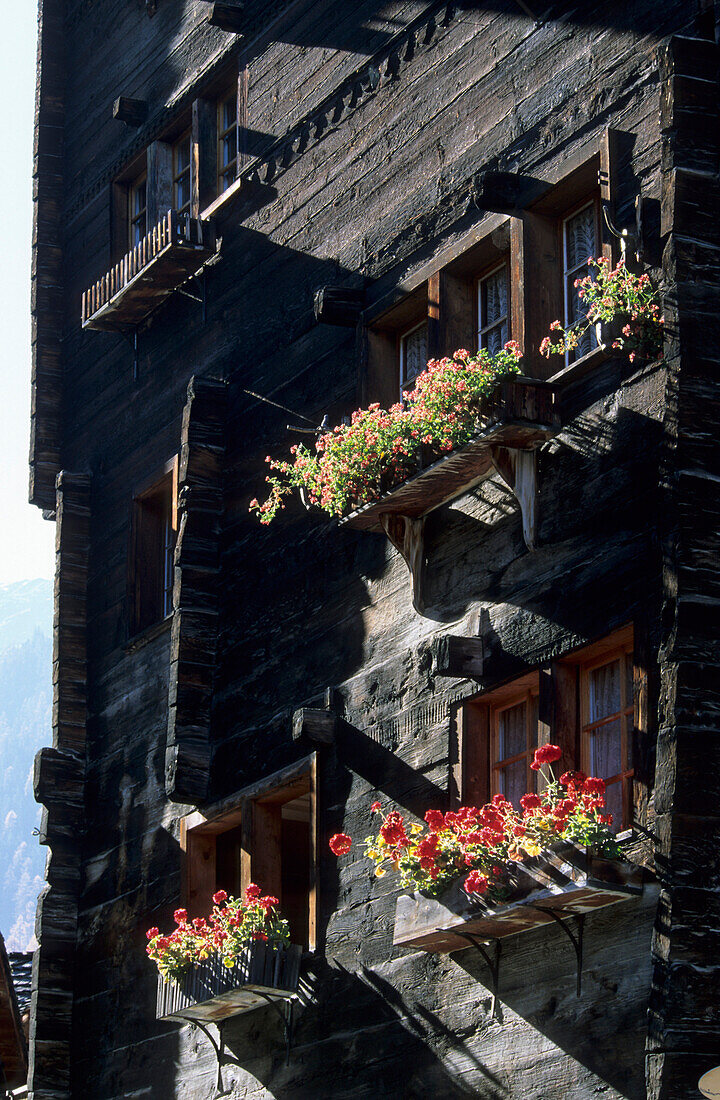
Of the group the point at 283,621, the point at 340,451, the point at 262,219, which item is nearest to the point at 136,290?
the point at 262,219

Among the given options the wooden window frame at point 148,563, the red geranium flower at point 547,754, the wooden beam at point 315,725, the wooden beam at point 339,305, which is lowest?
the red geranium flower at point 547,754

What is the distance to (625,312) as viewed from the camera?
10609 millimetres

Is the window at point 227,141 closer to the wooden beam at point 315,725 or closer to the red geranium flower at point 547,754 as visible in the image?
the wooden beam at point 315,725

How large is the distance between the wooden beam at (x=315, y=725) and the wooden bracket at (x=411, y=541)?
1.10 m

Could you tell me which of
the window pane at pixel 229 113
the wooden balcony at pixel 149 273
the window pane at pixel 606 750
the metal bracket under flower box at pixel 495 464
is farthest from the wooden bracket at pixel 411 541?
the window pane at pixel 229 113

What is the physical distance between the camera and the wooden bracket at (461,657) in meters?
11.3

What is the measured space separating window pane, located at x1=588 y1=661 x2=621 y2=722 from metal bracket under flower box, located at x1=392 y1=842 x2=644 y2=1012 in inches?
48.8

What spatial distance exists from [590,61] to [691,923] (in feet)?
18.7

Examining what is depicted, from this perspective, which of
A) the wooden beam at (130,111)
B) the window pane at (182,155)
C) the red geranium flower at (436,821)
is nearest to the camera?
the red geranium flower at (436,821)

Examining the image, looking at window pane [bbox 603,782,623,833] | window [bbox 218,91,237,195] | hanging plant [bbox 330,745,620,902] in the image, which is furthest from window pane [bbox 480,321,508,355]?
window [bbox 218,91,237,195]

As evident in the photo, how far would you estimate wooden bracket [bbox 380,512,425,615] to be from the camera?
12320 mm

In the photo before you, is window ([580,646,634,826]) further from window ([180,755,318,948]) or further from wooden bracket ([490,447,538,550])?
window ([180,755,318,948])

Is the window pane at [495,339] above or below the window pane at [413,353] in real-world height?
below

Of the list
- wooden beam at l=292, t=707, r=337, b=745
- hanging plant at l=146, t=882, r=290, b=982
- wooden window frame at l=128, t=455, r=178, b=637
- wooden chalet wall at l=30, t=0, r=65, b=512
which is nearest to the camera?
hanging plant at l=146, t=882, r=290, b=982
